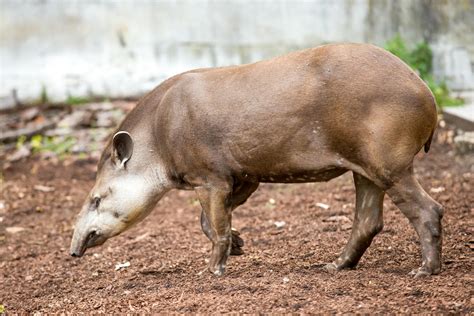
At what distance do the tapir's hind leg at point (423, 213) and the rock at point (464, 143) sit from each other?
450cm

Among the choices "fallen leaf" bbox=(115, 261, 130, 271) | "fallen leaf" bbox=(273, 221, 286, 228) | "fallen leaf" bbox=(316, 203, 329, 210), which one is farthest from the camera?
"fallen leaf" bbox=(316, 203, 329, 210)

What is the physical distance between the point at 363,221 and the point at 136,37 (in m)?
8.08

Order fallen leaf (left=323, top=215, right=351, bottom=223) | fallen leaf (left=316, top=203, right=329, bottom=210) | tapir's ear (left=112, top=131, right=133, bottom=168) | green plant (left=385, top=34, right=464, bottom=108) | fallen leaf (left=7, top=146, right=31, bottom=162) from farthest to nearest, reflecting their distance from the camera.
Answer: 1. green plant (left=385, top=34, right=464, bottom=108)
2. fallen leaf (left=7, top=146, right=31, bottom=162)
3. fallen leaf (left=316, top=203, right=329, bottom=210)
4. fallen leaf (left=323, top=215, right=351, bottom=223)
5. tapir's ear (left=112, top=131, right=133, bottom=168)

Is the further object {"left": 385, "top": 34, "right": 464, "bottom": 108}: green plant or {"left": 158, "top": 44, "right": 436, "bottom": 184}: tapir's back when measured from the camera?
{"left": 385, "top": 34, "right": 464, "bottom": 108}: green plant

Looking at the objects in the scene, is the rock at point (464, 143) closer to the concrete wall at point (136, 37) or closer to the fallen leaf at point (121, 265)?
the concrete wall at point (136, 37)

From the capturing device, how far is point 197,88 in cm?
561

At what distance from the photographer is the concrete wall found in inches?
501

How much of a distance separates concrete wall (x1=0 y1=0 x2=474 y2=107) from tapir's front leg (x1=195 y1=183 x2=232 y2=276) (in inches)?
289

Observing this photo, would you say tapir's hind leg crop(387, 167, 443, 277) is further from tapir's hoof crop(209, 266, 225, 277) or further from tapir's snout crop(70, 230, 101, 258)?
tapir's snout crop(70, 230, 101, 258)

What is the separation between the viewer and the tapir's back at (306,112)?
498 centimetres

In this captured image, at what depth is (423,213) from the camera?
5.07 meters

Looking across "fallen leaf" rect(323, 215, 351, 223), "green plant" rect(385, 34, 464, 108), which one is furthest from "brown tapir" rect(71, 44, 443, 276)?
"green plant" rect(385, 34, 464, 108)

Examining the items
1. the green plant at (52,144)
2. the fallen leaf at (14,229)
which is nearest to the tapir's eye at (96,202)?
the fallen leaf at (14,229)

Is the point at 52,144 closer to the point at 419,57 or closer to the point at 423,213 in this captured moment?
the point at 419,57
